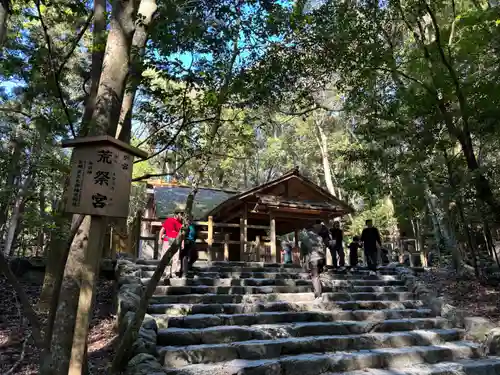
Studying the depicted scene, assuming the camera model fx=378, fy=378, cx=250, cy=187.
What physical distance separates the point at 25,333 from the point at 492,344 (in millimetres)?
8022

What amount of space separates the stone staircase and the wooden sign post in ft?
6.25

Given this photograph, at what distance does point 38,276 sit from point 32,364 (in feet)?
13.8

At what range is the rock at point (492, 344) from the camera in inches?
240

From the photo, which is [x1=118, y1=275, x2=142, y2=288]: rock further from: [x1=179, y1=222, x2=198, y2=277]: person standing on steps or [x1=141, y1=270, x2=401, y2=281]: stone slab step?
[x1=179, y1=222, x2=198, y2=277]: person standing on steps

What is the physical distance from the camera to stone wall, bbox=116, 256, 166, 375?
4340 mm

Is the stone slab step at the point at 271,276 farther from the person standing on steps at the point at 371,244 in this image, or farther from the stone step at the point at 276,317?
the stone step at the point at 276,317

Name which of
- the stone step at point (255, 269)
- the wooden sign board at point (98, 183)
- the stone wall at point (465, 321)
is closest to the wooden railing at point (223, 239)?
the stone step at point (255, 269)

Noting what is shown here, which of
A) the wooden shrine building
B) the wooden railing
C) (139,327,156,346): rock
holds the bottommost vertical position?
(139,327,156,346): rock

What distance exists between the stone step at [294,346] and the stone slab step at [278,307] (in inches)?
40.6

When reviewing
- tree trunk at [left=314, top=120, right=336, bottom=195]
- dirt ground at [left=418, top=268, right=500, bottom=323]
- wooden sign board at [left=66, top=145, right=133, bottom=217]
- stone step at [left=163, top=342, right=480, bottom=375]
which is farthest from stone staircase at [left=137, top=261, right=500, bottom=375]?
tree trunk at [left=314, top=120, right=336, bottom=195]

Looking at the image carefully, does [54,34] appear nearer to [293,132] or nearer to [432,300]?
[432,300]

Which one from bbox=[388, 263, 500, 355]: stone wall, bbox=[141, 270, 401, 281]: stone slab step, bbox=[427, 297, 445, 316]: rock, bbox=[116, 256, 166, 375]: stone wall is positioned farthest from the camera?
bbox=[141, 270, 401, 281]: stone slab step

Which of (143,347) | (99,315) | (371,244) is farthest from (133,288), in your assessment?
(371,244)

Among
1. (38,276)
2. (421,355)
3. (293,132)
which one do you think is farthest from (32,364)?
(293,132)
